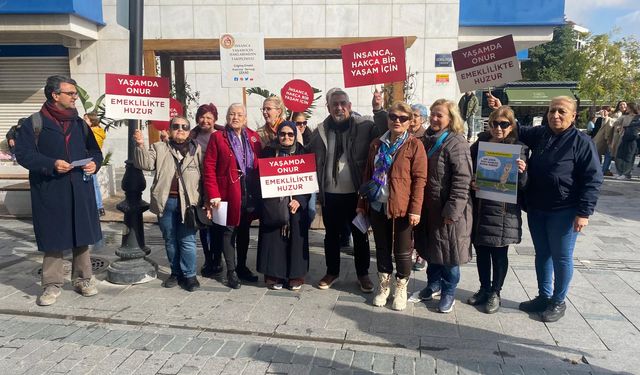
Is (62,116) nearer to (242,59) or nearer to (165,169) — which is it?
(165,169)

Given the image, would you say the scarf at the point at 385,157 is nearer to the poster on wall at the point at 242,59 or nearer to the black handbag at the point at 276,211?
the black handbag at the point at 276,211

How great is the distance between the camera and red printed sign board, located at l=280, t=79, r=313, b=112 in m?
6.97

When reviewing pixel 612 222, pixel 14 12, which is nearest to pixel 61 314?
pixel 612 222

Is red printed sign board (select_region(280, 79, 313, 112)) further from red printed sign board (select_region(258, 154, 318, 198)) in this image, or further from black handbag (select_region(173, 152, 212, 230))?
black handbag (select_region(173, 152, 212, 230))

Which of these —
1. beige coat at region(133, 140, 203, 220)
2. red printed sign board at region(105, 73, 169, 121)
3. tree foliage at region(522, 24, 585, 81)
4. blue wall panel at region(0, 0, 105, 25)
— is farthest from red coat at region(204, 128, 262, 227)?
tree foliage at region(522, 24, 585, 81)

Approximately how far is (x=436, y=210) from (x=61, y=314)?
353 cm

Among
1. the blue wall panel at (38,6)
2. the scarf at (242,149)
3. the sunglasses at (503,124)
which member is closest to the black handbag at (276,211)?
the scarf at (242,149)

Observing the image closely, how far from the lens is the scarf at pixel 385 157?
14.2 ft

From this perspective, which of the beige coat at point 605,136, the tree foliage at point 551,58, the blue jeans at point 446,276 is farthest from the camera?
the tree foliage at point 551,58

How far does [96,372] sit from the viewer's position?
3430mm

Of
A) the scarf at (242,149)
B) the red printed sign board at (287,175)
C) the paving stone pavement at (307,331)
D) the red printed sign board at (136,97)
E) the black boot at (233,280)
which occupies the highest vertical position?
the red printed sign board at (136,97)

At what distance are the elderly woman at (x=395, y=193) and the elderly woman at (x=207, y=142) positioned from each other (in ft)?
5.66

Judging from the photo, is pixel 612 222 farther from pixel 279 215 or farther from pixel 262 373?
pixel 262 373

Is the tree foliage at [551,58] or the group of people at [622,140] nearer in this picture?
the group of people at [622,140]
